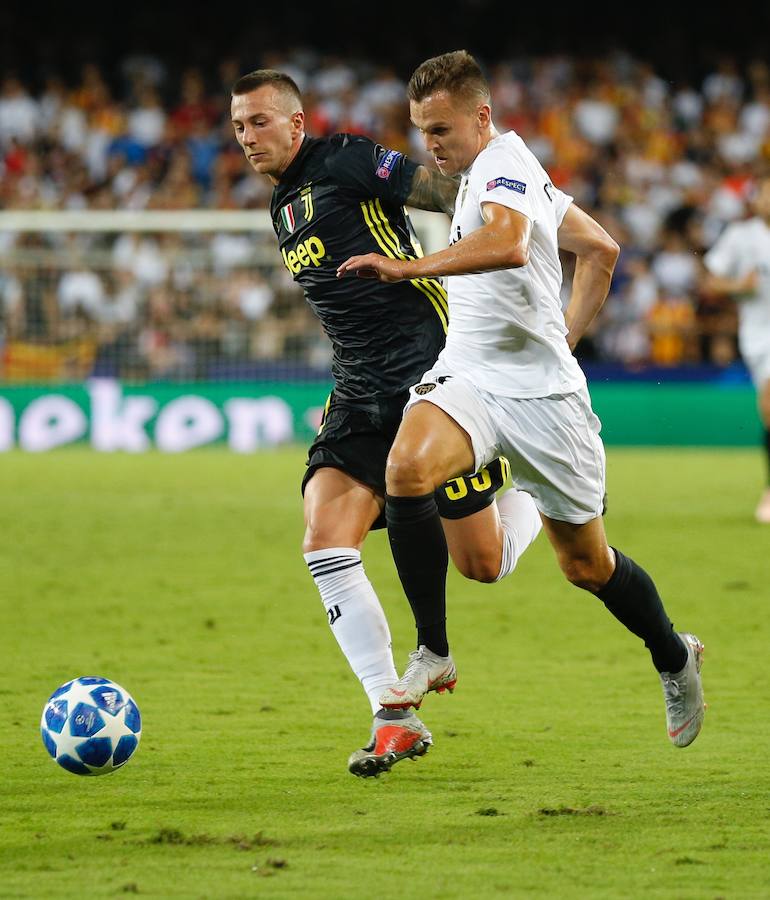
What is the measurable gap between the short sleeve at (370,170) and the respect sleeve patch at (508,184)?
0.77 metres

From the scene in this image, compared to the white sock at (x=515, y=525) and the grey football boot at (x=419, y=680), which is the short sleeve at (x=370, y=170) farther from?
the grey football boot at (x=419, y=680)

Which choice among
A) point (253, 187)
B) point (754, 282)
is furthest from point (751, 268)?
point (253, 187)

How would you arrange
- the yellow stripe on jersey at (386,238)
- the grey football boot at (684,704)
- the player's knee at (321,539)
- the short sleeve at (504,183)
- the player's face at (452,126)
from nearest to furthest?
the short sleeve at (504,183) < the player's face at (452,126) < the grey football boot at (684,704) < the player's knee at (321,539) < the yellow stripe on jersey at (386,238)

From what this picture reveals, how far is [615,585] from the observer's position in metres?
5.15

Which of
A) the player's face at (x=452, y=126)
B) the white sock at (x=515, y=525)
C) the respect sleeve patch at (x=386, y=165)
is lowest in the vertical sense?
the white sock at (x=515, y=525)

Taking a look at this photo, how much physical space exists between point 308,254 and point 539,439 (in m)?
1.26

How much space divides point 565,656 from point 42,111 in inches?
731

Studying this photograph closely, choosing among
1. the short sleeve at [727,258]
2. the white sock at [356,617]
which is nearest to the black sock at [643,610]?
the white sock at [356,617]

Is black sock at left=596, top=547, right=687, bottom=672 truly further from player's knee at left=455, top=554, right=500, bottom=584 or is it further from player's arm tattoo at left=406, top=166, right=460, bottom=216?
player's arm tattoo at left=406, top=166, right=460, bottom=216

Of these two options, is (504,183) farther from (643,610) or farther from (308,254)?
(643,610)

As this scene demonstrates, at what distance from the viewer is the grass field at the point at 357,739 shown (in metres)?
3.79

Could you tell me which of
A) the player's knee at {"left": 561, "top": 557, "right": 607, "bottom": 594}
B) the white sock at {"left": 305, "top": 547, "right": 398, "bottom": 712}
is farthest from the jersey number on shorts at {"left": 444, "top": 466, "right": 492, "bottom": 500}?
the player's knee at {"left": 561, "top": 557, "right": 607, "bottom": 594}

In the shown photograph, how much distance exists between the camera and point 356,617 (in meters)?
5.21

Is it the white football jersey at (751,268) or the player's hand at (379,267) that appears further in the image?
the white football jersey at (751,268)
